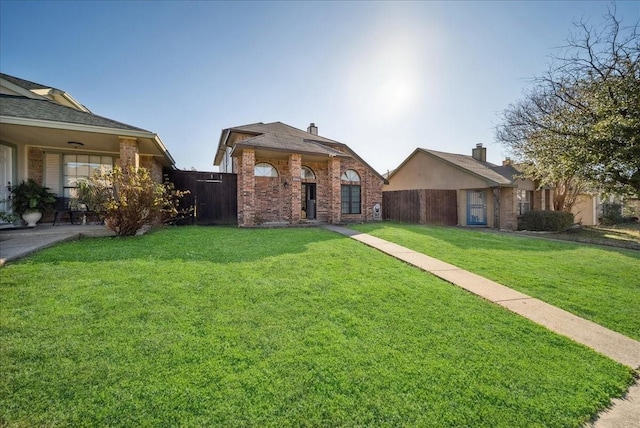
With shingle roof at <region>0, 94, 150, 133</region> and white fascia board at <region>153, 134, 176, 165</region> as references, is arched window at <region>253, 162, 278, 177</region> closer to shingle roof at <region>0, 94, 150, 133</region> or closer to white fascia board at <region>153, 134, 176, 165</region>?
white fascia board at <region>153, 134, 176, 165</region>

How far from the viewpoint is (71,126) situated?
775 centimetres

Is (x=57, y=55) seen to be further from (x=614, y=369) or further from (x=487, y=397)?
(x=614, y=369)

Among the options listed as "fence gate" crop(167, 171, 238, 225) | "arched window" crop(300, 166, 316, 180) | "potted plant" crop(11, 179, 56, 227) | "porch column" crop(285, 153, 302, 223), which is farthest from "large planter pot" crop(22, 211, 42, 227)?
"arched window" crop(300, 166, 316, 180)

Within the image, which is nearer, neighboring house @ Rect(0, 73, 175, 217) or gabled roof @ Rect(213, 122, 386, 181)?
neighboring house @ Rect(0, 73, 175, 217)

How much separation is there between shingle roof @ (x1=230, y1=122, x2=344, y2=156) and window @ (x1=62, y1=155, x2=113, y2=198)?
5535mm

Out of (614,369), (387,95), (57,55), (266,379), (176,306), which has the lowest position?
(614,369)

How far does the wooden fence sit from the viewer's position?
1612cm

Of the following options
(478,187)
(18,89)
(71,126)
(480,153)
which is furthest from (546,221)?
(18,89)

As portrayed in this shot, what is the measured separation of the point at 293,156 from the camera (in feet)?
40.9

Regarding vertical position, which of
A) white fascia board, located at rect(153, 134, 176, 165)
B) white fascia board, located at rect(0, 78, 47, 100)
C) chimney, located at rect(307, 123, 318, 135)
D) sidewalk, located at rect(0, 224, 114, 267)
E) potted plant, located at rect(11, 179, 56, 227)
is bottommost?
sidewalk, located at rect(0, 224, 114, 267)

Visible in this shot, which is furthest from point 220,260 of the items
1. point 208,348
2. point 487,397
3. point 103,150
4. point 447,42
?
point 447,42

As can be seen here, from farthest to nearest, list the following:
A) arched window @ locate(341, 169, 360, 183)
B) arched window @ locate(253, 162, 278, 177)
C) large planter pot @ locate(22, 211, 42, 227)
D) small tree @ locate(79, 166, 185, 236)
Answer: arched window @ locate(341, 169, 360, 183) → arched window @ locate(253, 162, 278, 177) → large planter pot @ locate(22, 211, 42, 227) → small tree @ locate(79, 166, 185, 236)

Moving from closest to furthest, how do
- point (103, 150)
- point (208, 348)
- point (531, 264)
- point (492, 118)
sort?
point (208, 348), point (531, 264), point (103, 150), point (492, 118)

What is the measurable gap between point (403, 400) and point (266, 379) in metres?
1.08
